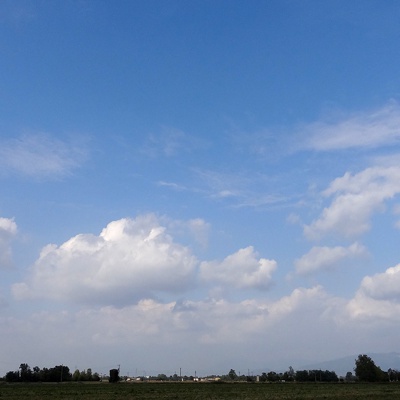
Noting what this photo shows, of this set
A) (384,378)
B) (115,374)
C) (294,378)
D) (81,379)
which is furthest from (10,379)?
(384,378)

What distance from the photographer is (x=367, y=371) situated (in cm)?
16525

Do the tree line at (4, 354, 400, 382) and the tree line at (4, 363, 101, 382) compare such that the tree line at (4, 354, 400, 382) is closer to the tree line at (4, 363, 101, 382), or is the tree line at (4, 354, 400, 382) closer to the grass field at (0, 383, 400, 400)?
the tree line at (4, 363, 101, 382)

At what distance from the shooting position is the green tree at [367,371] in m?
164

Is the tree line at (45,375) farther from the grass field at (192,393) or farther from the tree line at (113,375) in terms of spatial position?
the grass field at (192,393)

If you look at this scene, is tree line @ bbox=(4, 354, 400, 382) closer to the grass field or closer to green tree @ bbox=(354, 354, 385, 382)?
green tree @ bbox=(354, 354, 385, 382)

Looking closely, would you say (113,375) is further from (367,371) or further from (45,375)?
(367,371)

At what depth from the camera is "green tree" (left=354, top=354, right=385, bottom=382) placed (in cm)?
16375

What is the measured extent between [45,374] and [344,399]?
14256 centimetres

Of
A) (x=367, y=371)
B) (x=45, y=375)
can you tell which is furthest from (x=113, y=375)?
(x=367, y=371)

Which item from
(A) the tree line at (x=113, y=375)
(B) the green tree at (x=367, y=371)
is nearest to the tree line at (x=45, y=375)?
(A) the tree line at (x=113, y=375)

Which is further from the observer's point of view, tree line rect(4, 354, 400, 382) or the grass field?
tree line rect(4, 354, 400, 382)

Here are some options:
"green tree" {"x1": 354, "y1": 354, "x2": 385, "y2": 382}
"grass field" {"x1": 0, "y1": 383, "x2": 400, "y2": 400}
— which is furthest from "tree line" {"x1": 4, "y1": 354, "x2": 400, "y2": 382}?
"grass field" {"x1": 0, "y1": 383, "x2": 400, "y2": 400}

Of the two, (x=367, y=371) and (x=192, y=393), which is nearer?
(x=192, y=393)

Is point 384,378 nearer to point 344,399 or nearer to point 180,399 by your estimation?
point 344,399
